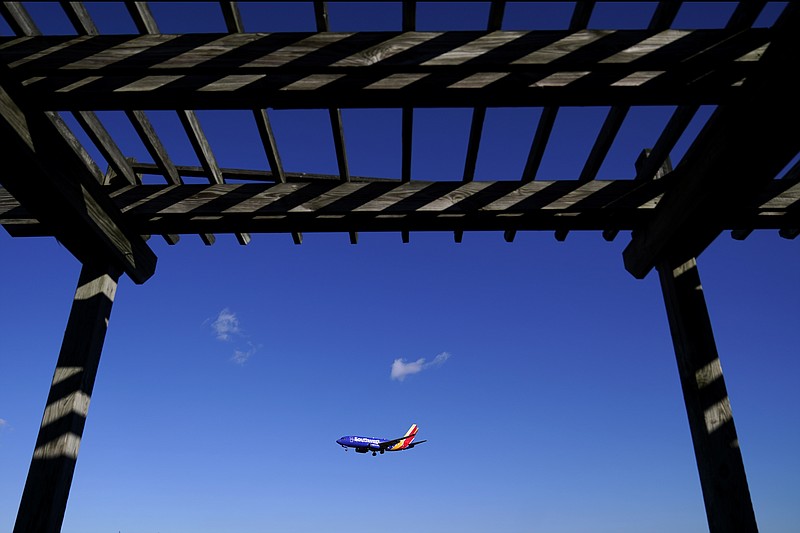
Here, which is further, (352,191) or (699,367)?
(352,191)

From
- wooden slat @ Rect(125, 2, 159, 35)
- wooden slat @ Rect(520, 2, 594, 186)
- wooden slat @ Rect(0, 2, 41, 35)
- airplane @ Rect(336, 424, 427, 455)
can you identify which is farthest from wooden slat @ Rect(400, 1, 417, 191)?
airplane @ Rect(336, 424, 427, 455)

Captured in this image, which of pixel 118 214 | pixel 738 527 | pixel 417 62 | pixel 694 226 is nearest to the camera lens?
pixel 417 62

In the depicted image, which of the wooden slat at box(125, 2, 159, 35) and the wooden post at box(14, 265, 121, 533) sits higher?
the wooden slat at box(125, 2, 159, 35)

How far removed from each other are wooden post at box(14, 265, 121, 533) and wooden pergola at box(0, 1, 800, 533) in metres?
0.01

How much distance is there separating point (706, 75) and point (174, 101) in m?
3.11

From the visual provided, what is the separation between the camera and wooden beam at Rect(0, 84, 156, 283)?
310cm

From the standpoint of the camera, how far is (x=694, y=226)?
12.2 ft

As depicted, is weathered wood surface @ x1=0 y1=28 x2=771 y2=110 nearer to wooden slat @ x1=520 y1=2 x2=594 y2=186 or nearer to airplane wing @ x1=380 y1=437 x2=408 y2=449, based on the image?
wooden slat @ x1=520 y1=2 x2=594 y2=186

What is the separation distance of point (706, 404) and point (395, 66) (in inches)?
127

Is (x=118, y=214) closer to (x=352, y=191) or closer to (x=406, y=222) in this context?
(x=352, y=191)

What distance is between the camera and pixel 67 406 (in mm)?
3662

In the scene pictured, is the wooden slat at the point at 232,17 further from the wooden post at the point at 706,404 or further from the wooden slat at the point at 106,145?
the wooden post at the point at 706,404

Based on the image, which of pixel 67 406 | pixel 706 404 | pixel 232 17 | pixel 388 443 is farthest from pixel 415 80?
pixel 388 443

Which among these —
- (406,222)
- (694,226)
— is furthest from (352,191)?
(694,226)
